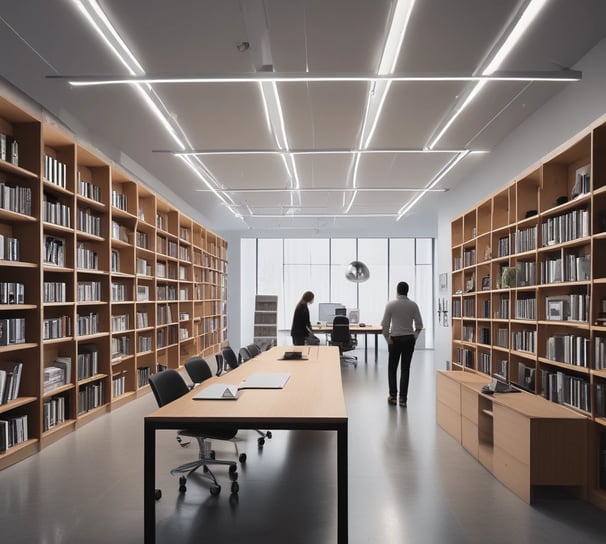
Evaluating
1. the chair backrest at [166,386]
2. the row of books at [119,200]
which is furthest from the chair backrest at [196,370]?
the row of books at [119,200]

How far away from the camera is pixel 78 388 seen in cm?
573

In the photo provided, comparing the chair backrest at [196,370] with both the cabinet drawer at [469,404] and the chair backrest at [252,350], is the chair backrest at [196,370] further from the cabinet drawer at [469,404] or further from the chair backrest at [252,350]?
the cabinet drawer at [469,404]

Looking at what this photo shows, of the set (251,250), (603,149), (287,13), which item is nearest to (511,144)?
(603,149)

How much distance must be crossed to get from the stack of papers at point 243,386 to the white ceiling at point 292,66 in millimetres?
2663

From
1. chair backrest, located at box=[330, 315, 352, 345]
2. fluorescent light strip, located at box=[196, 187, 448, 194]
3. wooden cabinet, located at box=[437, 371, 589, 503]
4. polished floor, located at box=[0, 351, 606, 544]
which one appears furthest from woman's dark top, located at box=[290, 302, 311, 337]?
wooden cabinet, located at box=[437, 371, 589, 503]

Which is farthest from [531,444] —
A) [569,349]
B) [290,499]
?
[290,499]

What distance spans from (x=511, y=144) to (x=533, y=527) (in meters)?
5.25

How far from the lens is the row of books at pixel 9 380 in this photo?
4309 millimetres

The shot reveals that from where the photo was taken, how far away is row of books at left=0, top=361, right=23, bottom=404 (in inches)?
170

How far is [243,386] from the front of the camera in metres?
3.83

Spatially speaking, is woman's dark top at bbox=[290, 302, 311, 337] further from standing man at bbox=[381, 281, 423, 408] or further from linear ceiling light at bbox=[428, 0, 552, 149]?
linear ceiling light at bbox=[428, 0, 552, 149]

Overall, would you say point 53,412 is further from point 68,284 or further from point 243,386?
point 243,386

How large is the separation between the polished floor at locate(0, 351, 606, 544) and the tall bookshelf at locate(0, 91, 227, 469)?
53 cm

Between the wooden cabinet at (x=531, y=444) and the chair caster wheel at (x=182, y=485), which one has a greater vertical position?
the wooden cabinet at (x=531, y=444)
